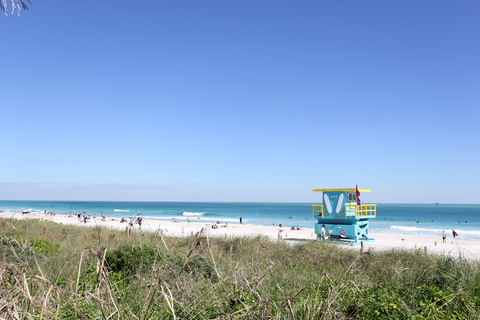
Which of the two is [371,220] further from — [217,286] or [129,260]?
[217,286]

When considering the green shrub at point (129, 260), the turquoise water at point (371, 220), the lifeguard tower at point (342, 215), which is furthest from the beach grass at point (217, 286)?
the turquoise water at point (371, 220)

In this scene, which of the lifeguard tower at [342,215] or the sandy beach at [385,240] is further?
the lifeguard tower at [342,215]

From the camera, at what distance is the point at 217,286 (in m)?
3.55

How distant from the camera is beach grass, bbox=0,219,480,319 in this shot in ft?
7.84

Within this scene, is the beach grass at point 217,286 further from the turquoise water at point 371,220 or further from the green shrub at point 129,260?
the turquoise water at point 371,220

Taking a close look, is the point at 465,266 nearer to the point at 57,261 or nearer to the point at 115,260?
the point at 115,260

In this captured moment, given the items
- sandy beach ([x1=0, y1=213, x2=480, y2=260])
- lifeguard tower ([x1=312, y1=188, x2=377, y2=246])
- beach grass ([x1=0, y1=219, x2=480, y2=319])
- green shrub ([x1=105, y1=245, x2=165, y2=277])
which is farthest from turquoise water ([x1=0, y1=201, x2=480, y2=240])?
beach grass ([x1=0, y1=219, x2=480, y2=319])

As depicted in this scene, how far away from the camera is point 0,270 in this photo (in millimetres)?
2492

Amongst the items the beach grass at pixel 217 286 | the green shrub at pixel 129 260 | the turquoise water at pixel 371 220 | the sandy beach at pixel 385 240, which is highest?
the beach grass at pixel 217 286

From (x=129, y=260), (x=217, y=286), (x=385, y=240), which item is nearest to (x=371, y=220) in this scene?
(x=385, y=240)

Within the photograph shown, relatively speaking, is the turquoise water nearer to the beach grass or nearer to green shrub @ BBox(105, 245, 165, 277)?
green shrub @ BBox(105, 245, 165, 277)

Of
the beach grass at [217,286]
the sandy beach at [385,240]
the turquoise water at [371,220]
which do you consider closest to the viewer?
the beach grass at [217,286]

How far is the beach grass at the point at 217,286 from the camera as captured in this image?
239 centimetres

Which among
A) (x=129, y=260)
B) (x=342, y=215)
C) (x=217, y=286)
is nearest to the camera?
(x=217, y=286)
